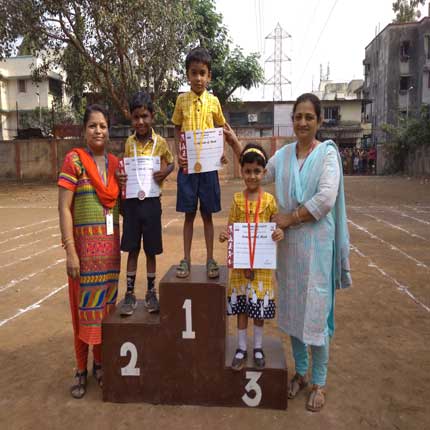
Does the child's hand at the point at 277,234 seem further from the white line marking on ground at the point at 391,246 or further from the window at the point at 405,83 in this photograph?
the window at the point at 405,83

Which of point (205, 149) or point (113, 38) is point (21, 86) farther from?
point (205, 149)

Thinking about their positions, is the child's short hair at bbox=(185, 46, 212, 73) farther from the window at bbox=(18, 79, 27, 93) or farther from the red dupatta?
the window at bbox=(18, 79, 27, 93)

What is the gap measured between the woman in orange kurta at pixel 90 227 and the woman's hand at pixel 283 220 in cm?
115

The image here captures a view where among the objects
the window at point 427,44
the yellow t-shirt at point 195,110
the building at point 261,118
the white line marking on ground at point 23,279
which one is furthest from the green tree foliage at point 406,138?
the yellow t-shirt at point 195,110

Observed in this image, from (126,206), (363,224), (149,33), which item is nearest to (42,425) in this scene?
(126,206)

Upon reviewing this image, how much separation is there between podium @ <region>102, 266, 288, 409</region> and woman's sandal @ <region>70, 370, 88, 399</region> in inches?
7.8

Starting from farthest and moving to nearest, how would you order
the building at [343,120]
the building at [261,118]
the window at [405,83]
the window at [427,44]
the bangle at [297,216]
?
the window at [405,83] < the window at [427,44] < the building at [343,120] < the building at [261,118] < the bangle at [297,216]

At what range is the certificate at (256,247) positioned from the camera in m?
2.74

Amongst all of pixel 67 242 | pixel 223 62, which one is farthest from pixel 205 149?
pixel 223 62

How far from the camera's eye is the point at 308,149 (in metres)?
2.81

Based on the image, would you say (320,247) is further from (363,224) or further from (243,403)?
(363,224)

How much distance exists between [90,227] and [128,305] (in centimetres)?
64

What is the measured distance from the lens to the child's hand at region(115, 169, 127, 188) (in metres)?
2.98

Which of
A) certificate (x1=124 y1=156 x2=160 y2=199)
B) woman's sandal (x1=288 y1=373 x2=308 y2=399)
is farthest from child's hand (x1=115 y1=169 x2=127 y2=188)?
woman's sandal (x1=288 y1=373 x2=308 y2=399)
